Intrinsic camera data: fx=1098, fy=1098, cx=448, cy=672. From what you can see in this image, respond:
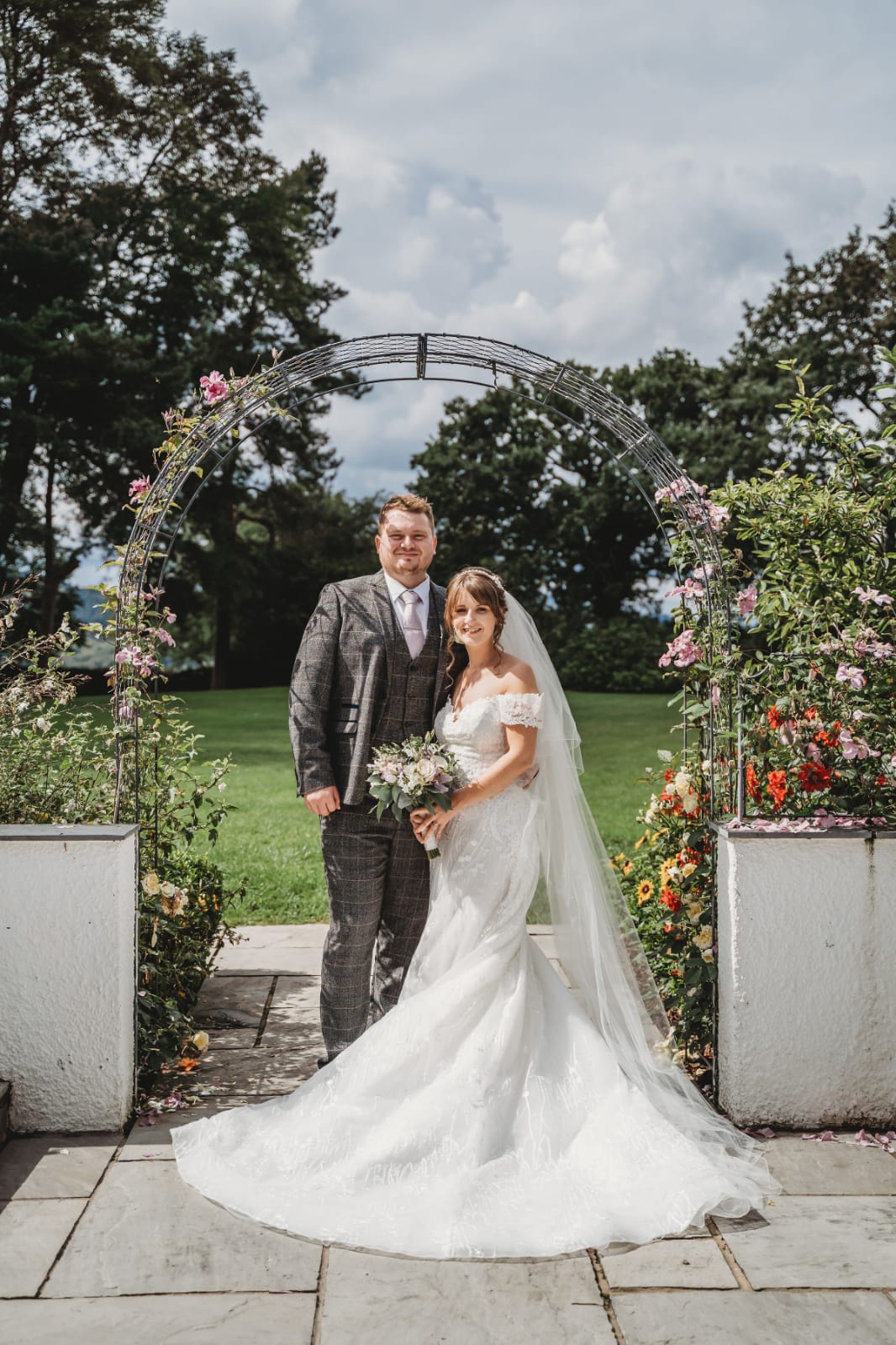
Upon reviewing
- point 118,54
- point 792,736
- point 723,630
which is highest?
point 118,54

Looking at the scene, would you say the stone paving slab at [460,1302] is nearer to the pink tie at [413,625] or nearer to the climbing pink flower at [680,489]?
the pink tie at [413,625]

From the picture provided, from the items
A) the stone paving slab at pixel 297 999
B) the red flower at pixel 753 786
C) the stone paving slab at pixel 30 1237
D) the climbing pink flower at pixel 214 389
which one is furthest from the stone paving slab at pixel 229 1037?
the climbing pink flower at pixel 214 389

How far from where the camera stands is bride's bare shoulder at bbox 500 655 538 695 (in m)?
3.52

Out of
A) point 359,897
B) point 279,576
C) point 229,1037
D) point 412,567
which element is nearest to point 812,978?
point 359,897

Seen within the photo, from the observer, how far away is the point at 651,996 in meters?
3.62

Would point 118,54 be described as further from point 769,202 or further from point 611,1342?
point 611,1342

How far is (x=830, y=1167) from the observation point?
3131 millimetres

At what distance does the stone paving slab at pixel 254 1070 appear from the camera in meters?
3.73

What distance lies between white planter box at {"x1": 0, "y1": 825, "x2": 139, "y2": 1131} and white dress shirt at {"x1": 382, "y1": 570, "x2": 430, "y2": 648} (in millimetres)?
1172

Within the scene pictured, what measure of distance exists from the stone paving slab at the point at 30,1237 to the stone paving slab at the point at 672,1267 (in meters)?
1.34

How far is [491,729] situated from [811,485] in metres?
1.55

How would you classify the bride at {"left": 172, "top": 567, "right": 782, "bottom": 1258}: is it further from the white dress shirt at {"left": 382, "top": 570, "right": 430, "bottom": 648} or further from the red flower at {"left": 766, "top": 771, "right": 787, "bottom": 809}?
the red flower at {"left": 766, "top": 771, "right": 787, "bottom": 809}

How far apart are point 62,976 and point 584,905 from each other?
165cm

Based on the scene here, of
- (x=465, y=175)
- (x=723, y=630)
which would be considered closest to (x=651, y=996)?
(x=723, y=630)
